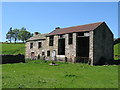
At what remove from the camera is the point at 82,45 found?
40.4 m

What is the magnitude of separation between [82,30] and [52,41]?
38.1 ft

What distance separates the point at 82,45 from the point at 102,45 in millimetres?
5257

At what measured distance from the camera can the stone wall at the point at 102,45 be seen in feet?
115

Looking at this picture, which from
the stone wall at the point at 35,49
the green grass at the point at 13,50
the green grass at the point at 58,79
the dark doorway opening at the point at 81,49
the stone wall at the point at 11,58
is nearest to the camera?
the green grass at the point at 58,79

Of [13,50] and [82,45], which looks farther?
[13,50]

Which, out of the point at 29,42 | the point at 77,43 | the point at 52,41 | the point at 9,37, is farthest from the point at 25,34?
the point at 77,43

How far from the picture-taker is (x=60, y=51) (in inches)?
1711

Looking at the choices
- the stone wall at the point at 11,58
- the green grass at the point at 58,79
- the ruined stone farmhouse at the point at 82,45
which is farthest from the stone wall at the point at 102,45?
the stone wall at the point at 11,58

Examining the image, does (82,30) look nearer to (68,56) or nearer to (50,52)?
(68,56)

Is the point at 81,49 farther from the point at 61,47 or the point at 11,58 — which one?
the point at 11,58

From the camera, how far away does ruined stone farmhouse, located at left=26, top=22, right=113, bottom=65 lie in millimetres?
34938

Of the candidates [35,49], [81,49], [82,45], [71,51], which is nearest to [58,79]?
[71,51]

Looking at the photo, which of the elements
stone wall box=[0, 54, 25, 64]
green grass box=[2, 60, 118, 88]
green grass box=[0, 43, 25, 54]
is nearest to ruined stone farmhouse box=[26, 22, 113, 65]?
stone wall box=[0, 54, 25, 64]

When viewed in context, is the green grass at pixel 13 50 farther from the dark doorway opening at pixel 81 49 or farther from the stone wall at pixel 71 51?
the dark doorway opening at pixel 81 49
